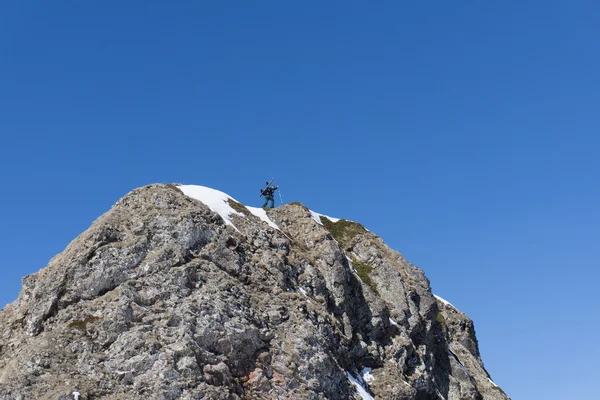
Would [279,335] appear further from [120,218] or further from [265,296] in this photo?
[120,218]

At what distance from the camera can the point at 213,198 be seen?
62.2 m

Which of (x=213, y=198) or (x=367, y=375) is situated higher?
(x=213, y=198)

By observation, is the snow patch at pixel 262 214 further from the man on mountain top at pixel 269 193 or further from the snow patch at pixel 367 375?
the snow patch at pixel 367 375

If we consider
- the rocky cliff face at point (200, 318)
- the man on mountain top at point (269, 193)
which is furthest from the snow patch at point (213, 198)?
the man on mountain top at point (269, 193)

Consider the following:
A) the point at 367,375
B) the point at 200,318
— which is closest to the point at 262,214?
the point at 367,375

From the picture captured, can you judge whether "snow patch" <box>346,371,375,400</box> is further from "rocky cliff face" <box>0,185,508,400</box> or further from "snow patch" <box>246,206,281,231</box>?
"snow patch" <box>246,206,281,231</box>

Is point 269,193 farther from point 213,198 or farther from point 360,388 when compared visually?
point 360,388

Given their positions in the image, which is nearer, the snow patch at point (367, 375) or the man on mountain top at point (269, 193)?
the snow patch at point (367, 375)

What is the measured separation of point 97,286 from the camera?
1871 inches

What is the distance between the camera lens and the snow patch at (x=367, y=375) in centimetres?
5656

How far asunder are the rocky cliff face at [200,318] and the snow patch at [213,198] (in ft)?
0.87

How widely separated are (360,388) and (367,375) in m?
4.00

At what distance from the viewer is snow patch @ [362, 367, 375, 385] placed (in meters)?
56.6

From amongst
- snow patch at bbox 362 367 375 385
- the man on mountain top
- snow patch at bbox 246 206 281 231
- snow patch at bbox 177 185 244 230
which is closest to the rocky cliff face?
snow patch at bbox 362 367 375 385
